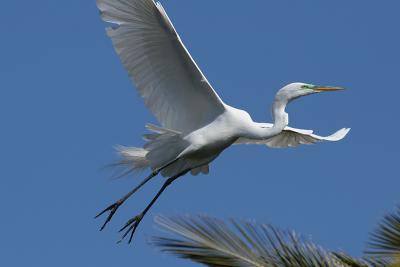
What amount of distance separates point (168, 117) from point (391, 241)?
5.96m

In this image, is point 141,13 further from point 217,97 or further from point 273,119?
point 273,119

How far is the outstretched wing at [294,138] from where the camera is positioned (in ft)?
35.9

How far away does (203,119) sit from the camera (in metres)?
9.20

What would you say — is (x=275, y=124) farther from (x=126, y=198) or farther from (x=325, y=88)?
(x=126, y=198)

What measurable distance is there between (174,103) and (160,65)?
0.58m

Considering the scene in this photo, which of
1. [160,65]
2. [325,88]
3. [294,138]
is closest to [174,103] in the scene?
[160,65]

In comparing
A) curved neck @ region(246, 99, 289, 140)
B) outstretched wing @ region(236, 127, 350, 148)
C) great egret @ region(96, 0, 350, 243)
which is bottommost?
outstretched wing @ region(236, 127, 350, 148)

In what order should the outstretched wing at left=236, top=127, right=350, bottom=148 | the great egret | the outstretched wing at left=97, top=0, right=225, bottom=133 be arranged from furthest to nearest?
1. the outstretched wing at left=236, top=127, right=350, bottom=148
2. the great egret
3. the outstretched wing at left=97, top=0, right=225, bottom=133

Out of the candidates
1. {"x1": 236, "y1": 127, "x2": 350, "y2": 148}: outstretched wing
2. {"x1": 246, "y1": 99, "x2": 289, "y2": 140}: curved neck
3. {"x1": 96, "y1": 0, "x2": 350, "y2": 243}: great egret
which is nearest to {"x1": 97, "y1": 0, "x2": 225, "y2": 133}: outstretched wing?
{"x1": 96, "y1": 0, "x2": 350, "y2": 243}: great egret

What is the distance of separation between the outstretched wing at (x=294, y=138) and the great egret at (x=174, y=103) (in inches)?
61.4

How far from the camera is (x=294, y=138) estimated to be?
37.4 ft

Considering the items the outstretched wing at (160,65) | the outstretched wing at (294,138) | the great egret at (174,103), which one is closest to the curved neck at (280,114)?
the great egret at (174,103)

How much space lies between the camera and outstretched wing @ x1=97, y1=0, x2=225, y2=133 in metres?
8.46

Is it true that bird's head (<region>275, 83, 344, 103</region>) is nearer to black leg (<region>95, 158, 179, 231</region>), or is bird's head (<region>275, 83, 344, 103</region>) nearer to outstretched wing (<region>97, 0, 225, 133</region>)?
outstretched wing (<region>97, 0, 225, 133</region>)
